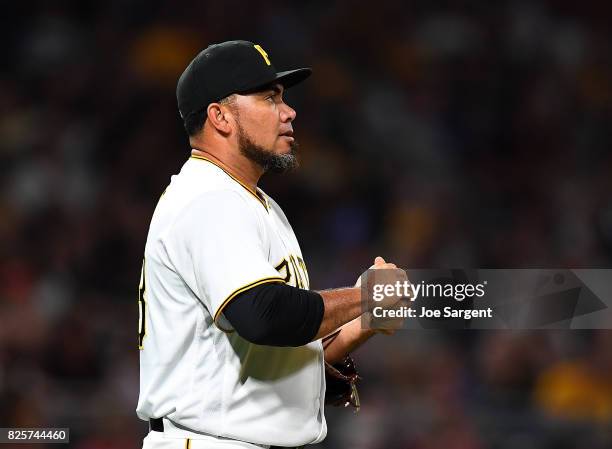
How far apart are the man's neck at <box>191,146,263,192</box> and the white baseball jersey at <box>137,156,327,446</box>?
0.09 meters

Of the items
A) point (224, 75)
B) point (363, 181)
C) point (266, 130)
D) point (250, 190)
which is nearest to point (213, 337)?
point (250, 190)

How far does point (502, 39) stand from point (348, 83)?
1210 millimetres

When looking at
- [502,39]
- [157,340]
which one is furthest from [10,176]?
[157,340]

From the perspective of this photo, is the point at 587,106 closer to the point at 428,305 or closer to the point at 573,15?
the point at 573,15

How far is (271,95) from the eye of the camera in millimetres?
2682

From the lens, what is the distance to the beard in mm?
2625

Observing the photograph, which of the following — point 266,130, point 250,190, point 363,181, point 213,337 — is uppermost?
point 266,130

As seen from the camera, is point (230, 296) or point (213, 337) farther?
point (213, 337)

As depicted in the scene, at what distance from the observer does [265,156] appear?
2645 mm

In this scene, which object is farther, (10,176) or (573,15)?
(573,15)

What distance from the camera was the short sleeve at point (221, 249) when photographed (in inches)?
89.4

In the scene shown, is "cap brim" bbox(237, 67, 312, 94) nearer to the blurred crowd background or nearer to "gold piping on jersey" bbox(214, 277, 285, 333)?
"gold piping on jersey" bbox(214, 277, 285, 333)

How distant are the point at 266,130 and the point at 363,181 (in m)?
3.92

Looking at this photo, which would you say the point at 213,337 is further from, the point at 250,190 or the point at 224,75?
the point at 224,75
